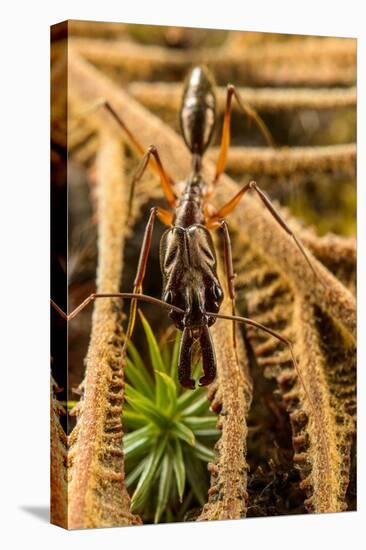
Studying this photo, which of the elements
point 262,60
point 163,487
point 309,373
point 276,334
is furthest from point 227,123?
point 163,487

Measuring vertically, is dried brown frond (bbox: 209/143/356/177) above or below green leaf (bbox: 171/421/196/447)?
above

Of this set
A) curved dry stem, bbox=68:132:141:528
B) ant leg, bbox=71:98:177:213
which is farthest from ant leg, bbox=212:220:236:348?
curved dry stem, bbox=68:132:141:528

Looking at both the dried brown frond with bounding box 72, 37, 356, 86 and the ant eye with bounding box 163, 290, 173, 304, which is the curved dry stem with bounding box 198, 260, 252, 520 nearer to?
the ant eye with bounding box 163, 290, 173, 304

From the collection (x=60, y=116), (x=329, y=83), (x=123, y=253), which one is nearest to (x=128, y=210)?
(x=123, y=253)

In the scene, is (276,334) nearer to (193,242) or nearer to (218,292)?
(218,292)

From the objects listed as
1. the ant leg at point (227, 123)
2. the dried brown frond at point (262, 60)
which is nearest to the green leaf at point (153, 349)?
the ant leg at point (227, 123)
